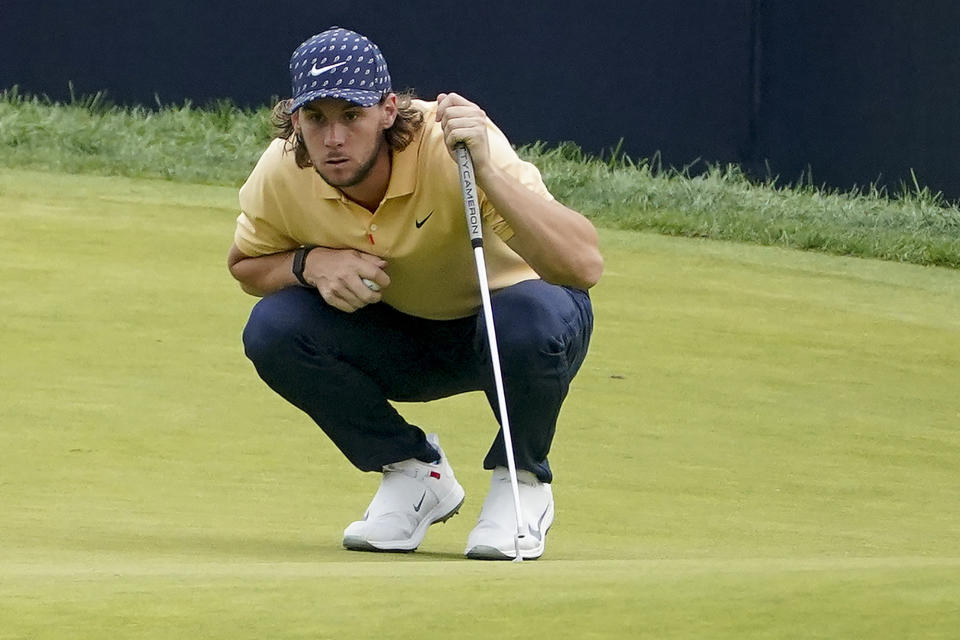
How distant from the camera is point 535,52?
27.7 feet

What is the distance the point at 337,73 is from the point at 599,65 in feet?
19.3

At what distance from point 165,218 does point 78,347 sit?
194 cm

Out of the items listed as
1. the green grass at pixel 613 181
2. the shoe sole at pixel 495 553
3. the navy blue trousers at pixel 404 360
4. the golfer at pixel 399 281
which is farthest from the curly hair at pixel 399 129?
the green grass at pixel 613 181

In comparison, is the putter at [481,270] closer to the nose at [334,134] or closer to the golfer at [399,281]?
the golfer at [399,281]

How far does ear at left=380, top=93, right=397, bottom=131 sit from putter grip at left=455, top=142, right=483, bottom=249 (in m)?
0.17

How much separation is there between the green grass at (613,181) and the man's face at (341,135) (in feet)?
13.2

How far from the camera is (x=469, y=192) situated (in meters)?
2.68

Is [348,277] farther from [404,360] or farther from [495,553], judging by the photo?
[495,553]

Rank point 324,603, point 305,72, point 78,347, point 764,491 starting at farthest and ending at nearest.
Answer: point 78,347, point 764,491, point 305,72, point 324,603

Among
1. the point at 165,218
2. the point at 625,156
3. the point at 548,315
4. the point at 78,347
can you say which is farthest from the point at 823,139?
the point at 548,315

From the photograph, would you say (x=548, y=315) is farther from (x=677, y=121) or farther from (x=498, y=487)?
(x=677, y=121)

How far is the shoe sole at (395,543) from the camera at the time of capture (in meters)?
2.74

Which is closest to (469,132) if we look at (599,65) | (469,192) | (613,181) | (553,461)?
(469,192)

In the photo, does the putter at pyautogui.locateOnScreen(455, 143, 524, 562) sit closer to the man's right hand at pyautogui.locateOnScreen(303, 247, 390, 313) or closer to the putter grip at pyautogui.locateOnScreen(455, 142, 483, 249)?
the putter grip at pyautogui.locateOnScreen(455, 142, 483, 249)
